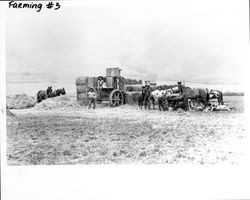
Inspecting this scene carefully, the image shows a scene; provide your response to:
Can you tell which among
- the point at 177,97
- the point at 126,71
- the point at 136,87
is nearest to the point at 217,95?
the point at 177,97

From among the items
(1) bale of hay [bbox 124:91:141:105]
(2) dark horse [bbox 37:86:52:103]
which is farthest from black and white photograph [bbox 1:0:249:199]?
(1) bale of hay [bbox 124:91:141:105]

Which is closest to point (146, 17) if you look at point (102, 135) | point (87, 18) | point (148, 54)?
point (148, 54)

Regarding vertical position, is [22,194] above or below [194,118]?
below

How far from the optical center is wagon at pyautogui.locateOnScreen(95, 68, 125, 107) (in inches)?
124

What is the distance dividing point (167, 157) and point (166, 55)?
91 centimetres

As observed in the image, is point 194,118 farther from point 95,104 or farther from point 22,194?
point 22,194

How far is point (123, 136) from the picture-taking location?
312cm

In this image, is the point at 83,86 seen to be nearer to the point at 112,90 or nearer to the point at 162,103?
the point at 112,90

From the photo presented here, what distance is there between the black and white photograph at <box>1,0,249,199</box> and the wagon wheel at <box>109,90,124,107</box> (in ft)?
0.43

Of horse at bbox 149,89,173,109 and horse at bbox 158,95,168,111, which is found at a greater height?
horse at bbox 149,89,173,109

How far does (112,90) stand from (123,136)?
45cm

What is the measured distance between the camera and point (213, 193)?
118 inches

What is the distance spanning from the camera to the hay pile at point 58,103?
123 inches

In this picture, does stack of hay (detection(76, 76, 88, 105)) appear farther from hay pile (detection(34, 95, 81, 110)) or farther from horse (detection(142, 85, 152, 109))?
horse (detection(142, 85, 152, 109))
